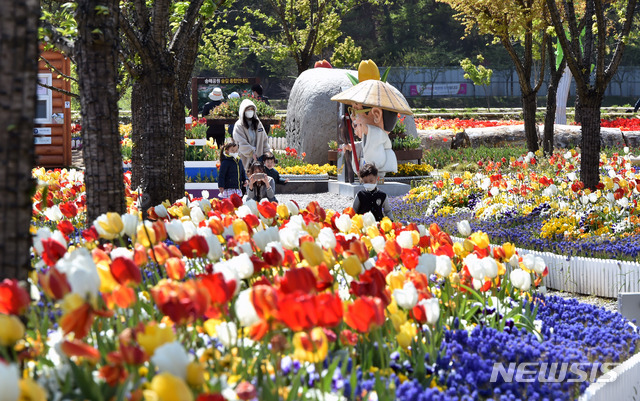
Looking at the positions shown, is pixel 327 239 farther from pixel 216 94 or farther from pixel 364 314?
pixel 216 94

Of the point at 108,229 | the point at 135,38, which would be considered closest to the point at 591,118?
the point at 135,38

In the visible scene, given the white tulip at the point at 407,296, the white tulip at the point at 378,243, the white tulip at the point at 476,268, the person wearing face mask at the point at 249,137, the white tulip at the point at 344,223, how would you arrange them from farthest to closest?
1. the person wearing face mask at the point at 249,137
2. the white tulip at the point at 344,223
3. the white tulip at the point at 378,243
4. the white tulip at the point at 476,268
5. the white tulip at the point at 407,296

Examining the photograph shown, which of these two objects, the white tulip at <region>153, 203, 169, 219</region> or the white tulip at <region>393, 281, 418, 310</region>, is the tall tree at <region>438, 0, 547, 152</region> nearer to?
the white tulip at <region>153, 203, 169, 219</region>

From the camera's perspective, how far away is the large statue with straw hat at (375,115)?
10.2 m

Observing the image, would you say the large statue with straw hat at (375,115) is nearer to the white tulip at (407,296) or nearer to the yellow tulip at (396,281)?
the yellow tulip at (396,281)

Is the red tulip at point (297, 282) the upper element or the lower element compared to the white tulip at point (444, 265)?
upper

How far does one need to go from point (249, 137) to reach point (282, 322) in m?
9.16

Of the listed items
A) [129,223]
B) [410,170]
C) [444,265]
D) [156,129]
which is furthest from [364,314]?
[410,170]

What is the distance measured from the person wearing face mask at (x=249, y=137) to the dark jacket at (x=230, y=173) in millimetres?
281

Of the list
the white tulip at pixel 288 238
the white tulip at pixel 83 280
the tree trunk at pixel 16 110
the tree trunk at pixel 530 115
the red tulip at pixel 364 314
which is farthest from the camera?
the tree trunk at pixel 530 115

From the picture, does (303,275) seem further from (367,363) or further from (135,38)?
(135,38)

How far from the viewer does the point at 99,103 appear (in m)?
4.76

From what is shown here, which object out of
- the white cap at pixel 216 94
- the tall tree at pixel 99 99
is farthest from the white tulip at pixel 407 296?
the white cap at pixel 216 94

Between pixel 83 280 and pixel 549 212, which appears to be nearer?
pixel 83 280
